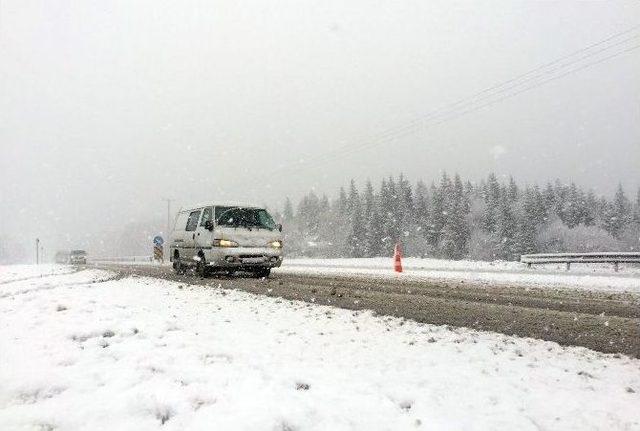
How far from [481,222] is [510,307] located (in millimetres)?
90438

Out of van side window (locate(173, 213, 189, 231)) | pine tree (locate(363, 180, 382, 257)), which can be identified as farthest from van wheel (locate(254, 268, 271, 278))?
pine tree (locate(363, 180, 382, 257))

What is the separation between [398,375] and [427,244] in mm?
81289

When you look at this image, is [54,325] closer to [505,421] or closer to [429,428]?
[429,428]

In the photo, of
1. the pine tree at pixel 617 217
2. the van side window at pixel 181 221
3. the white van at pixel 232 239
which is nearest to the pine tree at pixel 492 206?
the pine tree at pixel 617 217

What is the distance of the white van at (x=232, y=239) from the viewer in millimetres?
13859

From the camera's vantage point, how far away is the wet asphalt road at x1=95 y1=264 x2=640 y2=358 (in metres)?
5.92

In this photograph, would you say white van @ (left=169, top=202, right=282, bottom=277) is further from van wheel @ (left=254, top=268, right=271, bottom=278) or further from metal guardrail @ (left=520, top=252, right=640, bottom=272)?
metal guardrail @ (left=520, top=252, right=640, bottom=272)

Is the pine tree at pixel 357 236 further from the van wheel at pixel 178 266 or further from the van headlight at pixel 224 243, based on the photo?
the van headlight at pixel 224 243

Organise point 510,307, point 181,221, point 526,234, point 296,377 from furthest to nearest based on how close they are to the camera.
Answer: point 526,234 → point 181,221 → point 510,307 → point 296,377

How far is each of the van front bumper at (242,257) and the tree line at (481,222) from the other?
63.8m

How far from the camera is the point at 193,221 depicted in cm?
1582

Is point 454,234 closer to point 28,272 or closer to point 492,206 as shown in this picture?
point 492,206

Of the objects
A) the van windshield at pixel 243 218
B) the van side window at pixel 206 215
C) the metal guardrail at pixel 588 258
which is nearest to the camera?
the van windshield at pixel 243 218

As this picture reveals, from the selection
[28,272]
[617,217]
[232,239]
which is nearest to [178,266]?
[232,239]
